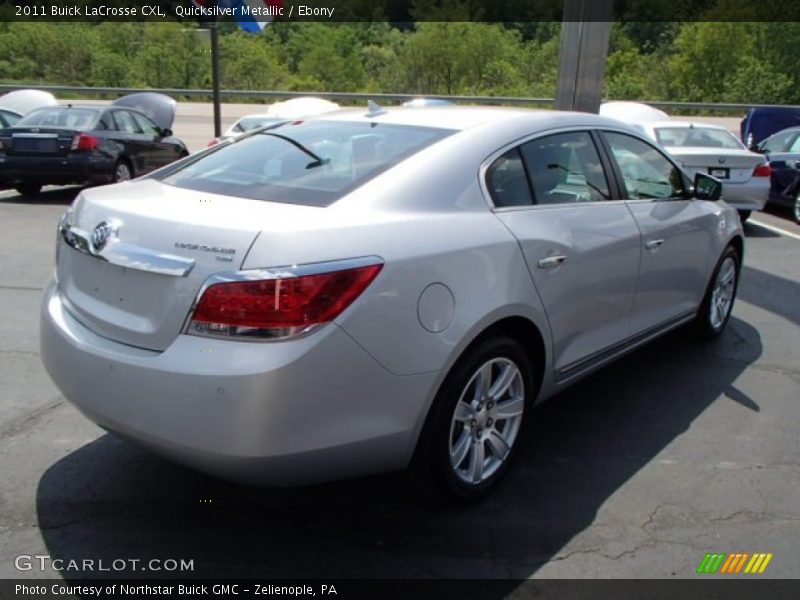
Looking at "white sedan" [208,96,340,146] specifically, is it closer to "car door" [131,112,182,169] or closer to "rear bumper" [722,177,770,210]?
"car door" [131,112,182,169]

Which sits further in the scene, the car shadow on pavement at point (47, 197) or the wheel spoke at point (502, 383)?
the car shadow on pavement at point (47, 197)

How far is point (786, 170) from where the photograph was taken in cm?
1119

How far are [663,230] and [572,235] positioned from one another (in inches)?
39.2

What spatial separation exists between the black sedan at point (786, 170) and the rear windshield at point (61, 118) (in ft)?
34.4

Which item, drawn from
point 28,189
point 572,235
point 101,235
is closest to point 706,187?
point 572,235

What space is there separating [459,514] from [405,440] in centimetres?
56

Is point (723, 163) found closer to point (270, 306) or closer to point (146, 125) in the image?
point (270, 306)

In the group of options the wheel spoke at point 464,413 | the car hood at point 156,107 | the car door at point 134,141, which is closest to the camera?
the wheel spoke at point 464,413

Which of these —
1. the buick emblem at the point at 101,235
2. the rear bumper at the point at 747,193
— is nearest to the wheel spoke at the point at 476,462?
the buick emblem at the point at 101,235

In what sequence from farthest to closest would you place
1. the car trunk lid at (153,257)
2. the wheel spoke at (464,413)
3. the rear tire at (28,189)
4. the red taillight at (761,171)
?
the rear tire at (28,189) < the red taillight at (761,171) < the wheel spoke at (464,413) < the car trunk lid at (153,257)

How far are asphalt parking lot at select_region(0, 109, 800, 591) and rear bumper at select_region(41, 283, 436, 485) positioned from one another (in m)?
0.42

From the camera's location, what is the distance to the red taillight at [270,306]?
2.33 m

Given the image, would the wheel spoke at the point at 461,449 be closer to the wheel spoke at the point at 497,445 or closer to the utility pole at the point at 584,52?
the wheel spoke at the point at 497,445

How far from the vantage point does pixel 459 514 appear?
3016 mm
